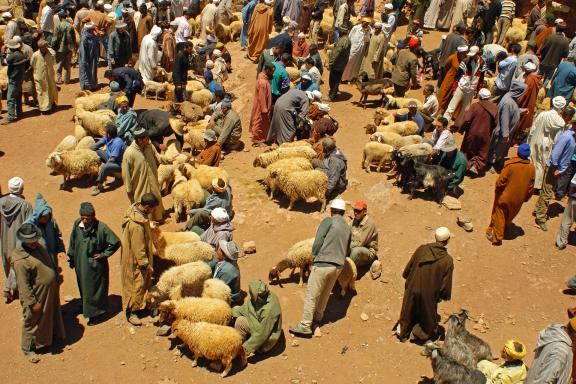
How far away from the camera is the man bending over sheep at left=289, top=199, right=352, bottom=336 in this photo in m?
7.70

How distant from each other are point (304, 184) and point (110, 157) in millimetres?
3603

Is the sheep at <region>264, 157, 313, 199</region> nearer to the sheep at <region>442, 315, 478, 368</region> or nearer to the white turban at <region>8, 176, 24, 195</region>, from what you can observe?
the white turban at <region>8, 176, 24, 195</region>

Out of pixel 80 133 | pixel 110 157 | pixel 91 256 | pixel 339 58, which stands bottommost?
pixel 80 133

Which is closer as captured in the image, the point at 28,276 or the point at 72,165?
the point at 28,276

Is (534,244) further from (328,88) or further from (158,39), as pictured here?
(158,39)

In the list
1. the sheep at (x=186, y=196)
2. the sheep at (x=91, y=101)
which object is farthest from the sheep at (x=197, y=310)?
the sheep at (x=91, y=101)

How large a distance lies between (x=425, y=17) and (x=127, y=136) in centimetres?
1182

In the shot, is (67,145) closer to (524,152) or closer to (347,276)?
(347,276)

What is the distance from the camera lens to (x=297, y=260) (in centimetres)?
862

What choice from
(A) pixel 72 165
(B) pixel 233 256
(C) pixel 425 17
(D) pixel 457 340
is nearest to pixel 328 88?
(C) pixel 425 17

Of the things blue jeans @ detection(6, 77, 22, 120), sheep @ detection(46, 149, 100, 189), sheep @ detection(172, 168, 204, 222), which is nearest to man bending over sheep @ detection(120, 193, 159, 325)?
sheep @ detection(172, 168, 204, 222)

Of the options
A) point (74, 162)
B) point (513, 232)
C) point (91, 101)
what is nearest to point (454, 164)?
point (513, 232)

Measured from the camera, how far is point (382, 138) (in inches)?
464

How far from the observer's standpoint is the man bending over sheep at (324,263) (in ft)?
25.3
